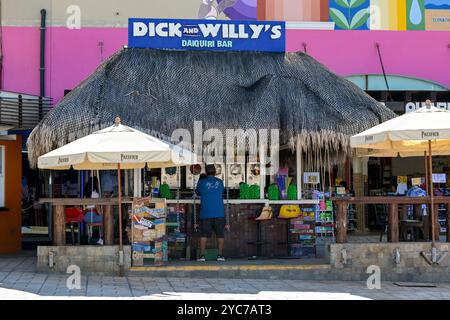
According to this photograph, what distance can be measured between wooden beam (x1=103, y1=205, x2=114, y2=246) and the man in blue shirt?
174cm

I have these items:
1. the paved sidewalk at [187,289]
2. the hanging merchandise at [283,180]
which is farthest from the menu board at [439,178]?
A: the paved sidewalk at [187,289]

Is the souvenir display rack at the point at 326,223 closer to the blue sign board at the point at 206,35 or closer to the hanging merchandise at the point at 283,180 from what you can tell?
the hanging merchandise at the point at 283,180

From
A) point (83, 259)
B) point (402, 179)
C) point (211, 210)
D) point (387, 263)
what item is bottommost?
point (387, 263)

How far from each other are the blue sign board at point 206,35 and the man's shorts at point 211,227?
3897 millimetres

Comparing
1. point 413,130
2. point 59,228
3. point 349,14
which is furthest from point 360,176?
point 59,228

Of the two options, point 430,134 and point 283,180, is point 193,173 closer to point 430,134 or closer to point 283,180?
point 283,180

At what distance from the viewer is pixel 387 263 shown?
1150 cm

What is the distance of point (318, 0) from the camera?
17438mm

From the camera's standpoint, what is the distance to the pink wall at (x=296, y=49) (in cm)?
1636

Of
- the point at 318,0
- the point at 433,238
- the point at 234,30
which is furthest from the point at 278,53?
the point at 433,238

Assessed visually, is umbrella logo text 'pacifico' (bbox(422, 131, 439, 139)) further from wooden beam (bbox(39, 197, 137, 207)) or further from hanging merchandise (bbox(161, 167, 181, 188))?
hanging merchandise (bbox(161, 167, 181, 188))

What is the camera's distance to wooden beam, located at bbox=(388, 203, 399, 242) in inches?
461

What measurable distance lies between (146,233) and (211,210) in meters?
1.37

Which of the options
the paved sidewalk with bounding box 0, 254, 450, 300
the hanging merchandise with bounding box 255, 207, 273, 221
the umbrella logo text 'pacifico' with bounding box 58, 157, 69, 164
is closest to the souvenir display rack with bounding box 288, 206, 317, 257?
the hanging merchandise with bounding box 255, 207, 273, 221
